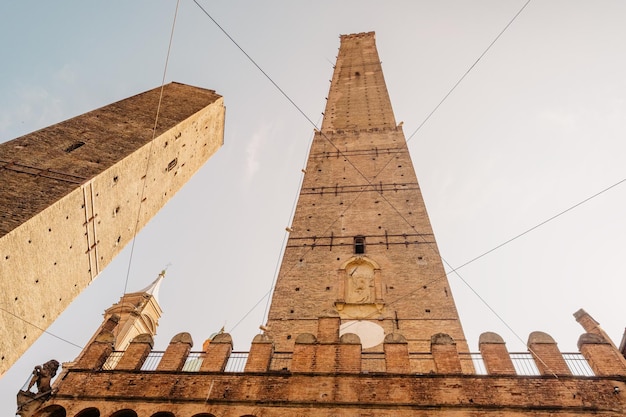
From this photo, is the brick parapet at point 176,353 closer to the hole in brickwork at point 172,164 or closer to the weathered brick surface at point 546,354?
the weathered brick surface at point 546,354

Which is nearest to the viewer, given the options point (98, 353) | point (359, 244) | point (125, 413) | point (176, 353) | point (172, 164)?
point (125, 413)

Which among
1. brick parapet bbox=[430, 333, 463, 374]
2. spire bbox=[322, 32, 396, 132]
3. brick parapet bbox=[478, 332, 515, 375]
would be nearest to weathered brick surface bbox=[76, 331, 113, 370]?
brick parapet bbox=[430, 333, 463, 374]

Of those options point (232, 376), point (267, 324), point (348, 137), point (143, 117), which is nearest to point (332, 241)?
point (267, 324)

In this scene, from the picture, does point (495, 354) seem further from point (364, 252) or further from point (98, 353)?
point (98, 353)

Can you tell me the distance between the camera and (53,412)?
6.53m

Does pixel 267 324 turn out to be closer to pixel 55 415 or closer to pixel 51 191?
pixel 55 415

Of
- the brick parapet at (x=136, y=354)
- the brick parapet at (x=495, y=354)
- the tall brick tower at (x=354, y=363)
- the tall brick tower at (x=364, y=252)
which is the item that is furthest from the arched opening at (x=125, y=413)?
the brick parapet at (x=495, y=354)

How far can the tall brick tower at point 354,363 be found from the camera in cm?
609

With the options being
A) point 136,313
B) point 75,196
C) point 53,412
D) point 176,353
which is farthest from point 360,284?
point 136,313

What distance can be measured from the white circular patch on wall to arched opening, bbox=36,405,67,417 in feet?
15.8

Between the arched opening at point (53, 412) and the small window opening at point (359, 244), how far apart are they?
22.6 feet

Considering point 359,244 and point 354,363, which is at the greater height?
point 359,244

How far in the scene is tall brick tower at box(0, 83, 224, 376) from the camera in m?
9.04

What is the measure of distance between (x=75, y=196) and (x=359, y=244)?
6840mm
